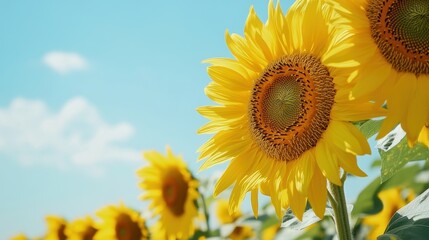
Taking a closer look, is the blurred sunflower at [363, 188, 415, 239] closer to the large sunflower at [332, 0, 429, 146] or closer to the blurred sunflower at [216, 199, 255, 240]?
the blurred sunflower at [216, 199, 255, 240]

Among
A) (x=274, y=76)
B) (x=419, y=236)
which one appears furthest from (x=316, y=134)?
(x=419, y=236)

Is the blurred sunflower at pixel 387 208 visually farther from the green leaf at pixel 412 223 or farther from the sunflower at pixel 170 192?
the green leaf at pixel 412 223

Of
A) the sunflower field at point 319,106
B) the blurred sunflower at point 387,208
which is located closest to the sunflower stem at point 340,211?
the sunflower field at point 319,106

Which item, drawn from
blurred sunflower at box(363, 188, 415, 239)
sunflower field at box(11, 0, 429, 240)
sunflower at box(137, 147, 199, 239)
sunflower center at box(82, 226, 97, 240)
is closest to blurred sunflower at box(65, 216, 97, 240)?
sunflower center at box(82, 226, 97, 240)

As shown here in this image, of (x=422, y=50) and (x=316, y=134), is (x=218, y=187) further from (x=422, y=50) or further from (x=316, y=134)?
(x=422, y=50)

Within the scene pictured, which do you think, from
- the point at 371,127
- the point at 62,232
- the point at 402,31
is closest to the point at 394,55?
the point at 402,31
